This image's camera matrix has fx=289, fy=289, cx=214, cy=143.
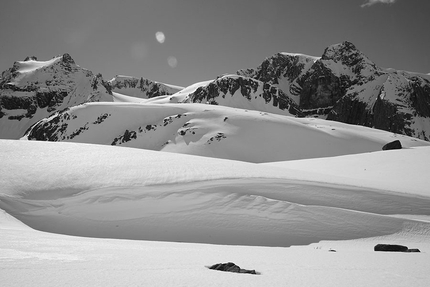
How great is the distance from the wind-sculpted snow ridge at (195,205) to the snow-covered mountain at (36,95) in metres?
187

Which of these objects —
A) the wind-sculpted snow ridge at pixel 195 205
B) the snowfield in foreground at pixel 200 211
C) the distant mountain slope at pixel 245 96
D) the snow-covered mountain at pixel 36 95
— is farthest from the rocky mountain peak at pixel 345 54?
the wind-sculpted snow ridge at pixel 195 205

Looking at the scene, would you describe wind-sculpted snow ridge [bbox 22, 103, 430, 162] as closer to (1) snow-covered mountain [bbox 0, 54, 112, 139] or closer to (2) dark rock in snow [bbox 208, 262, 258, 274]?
(2) dark rock in snow [bbox 208, 262, 258, 274]

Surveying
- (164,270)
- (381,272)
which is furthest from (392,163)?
(164,270)

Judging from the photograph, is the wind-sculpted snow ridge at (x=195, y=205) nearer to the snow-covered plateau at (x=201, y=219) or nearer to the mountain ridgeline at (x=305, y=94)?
the snow-covered plateau at (x=201, y=219)

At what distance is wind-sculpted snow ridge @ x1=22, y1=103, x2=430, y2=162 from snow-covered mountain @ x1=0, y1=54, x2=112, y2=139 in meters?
116

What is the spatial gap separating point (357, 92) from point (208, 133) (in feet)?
443

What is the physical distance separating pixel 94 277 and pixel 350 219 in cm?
737

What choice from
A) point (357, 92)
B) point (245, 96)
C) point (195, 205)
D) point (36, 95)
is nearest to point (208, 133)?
point (195, 205)

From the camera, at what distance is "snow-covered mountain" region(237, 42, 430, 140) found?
138500mm

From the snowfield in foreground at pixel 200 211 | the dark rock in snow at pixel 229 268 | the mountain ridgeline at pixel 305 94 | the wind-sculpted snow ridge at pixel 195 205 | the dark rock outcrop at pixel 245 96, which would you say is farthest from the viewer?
the mountain ridgeline at pixel 305 94

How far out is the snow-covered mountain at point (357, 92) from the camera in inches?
5453

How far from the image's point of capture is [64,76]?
7849 inches

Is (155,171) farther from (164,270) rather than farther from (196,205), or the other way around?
Result: (164,270)

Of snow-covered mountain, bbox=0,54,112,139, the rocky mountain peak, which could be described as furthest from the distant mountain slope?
snow-covered mountain, bbox=0,54,112,139
